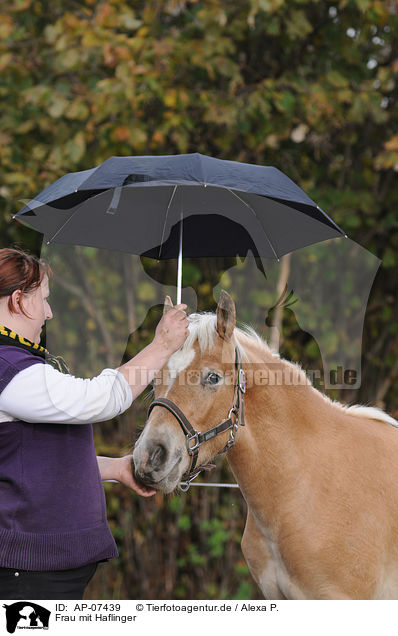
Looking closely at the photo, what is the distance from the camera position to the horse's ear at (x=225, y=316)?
8.04ft

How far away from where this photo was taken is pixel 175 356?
98.0 inches

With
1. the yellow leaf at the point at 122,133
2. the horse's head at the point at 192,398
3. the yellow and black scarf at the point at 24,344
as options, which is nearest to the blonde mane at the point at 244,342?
the horse's head at the point at 192,398

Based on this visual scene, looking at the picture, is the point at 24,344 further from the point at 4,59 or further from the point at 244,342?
the point at 4,59

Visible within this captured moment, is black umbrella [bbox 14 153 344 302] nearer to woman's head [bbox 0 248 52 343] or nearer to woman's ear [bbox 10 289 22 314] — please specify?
woman's head [bbox 0 248 52 343]

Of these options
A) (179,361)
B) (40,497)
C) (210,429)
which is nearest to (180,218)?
(179,361)

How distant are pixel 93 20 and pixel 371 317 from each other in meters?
3.28

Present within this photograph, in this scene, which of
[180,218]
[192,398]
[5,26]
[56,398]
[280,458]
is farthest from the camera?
[5,26]

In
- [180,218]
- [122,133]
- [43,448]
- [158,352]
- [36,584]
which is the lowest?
[36,584]

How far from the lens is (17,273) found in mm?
2201

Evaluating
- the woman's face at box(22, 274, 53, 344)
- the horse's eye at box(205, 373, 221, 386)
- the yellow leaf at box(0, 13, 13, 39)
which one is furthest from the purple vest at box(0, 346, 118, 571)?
the yellow leaf at box(0, 13, 13, 39)

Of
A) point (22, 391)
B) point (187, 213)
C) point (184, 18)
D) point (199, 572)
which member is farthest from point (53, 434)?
point (184, 18)

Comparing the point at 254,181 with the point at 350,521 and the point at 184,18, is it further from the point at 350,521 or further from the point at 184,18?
the point at 184,18
